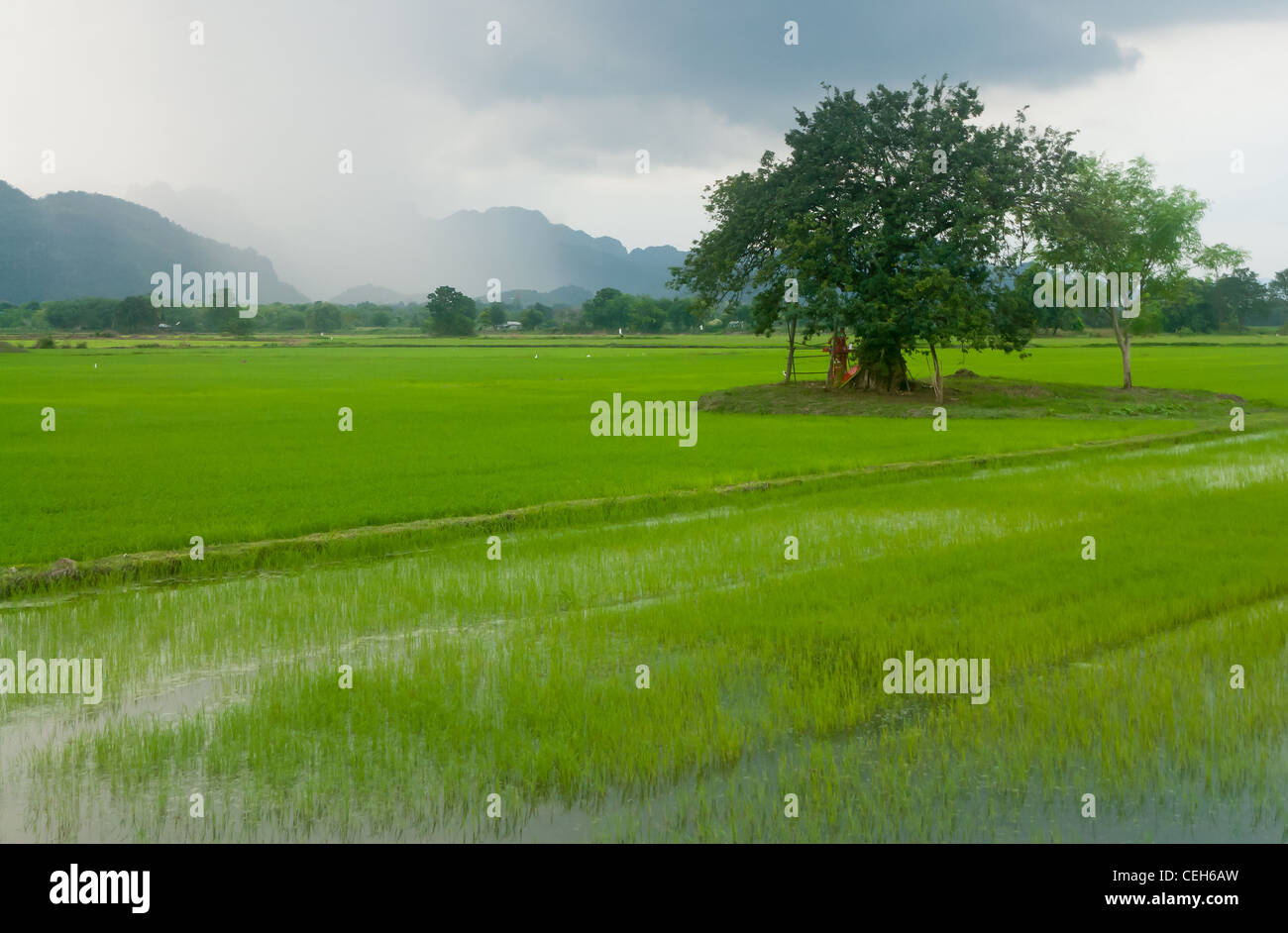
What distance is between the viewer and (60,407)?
3291cm

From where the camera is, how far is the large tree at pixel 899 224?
105 ft

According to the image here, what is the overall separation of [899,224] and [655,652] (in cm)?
2726

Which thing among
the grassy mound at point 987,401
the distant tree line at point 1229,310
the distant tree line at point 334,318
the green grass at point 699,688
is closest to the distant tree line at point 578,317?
the distant tree line at point 334,318

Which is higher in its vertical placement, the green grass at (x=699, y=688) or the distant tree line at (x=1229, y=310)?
the distant tree line at (x=1229, y=310)

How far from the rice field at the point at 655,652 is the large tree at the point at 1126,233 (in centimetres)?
1627

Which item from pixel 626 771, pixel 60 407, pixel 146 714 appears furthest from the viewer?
pixel 60 407

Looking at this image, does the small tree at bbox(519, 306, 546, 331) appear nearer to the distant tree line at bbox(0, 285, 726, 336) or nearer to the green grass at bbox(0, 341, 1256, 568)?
the distant tree line at bbox(0, 285, 726, 336)

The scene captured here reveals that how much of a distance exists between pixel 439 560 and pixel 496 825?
22.8ft

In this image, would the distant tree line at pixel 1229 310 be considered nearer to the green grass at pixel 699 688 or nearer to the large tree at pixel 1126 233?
the large tree at pixel 1126 233

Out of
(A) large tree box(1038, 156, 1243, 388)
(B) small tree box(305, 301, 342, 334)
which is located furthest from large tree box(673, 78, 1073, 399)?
(B) small tree box(305, 301, 342, 334)

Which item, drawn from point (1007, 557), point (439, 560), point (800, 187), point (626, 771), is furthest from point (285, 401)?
point (626, 771)

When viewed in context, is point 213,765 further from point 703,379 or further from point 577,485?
point 703,379

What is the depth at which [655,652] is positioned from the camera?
8477mm

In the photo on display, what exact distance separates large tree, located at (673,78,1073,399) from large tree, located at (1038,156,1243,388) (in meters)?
0.95
